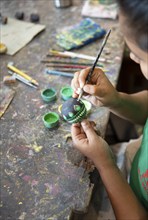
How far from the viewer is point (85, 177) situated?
0.83 metres

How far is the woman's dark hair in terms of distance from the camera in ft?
1.85

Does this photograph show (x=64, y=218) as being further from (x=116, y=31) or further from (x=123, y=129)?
(x=123, y=129)

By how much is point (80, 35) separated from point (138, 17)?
0.73 metres

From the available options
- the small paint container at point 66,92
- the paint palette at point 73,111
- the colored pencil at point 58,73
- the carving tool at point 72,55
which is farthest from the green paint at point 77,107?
the carving tool at point 72,55

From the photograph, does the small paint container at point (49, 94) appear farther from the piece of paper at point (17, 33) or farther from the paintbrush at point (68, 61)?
the piece of paper at point (17, 33)

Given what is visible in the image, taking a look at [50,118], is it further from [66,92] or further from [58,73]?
[58,73]

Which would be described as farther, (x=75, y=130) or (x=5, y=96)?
(x=5, y=96)

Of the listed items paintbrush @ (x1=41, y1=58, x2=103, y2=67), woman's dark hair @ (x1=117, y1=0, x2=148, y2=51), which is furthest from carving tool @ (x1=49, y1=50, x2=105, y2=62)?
woman's dark hair @ (x1=117, y1=0, x2=148, y2=51)

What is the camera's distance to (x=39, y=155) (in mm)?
882

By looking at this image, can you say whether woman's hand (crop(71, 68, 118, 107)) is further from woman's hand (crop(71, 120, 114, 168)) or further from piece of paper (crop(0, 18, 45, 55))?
piece of paper (crop(0, 18, 45, 55))

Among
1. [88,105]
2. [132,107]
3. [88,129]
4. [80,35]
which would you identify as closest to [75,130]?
[88,129]

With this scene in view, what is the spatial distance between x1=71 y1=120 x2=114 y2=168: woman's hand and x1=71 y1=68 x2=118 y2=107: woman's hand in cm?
11

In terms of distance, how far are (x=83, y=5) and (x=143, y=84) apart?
73 centimetres

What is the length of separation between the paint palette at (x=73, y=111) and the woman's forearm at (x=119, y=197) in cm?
18
